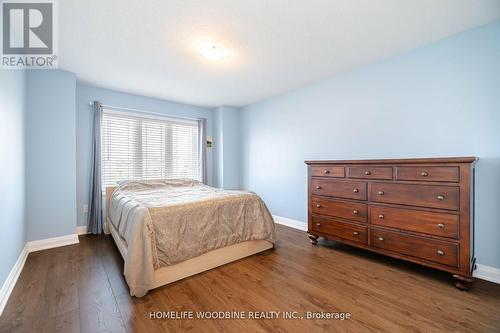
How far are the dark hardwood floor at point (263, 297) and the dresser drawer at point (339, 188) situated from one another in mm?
751

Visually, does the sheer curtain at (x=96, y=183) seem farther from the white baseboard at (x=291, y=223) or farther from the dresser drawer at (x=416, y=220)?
the dresser drawer at (x=416, y=220)

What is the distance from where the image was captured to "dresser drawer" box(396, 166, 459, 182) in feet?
6.34

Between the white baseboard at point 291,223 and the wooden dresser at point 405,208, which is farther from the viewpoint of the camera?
the white baseboard at point 291,223

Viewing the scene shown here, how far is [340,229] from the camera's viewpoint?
2.71 m

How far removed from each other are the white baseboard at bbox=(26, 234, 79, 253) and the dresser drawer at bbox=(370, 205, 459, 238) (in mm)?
3927

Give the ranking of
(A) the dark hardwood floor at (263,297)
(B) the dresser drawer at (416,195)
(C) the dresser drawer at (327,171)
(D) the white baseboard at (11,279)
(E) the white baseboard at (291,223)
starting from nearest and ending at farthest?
(A) the dark hardwood floor at (263,297), (D) the white baseboard at (11,279), (B) the dresser drawer at (416,195), (C) the dresser drawer at (327,171), (E) the white baseboard at (291,223)

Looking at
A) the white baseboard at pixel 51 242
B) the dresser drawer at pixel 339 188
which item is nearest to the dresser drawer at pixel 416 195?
the dresser drawer at pixel 339 188

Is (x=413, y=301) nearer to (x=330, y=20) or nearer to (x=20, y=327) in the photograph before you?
(x=330, y=20)

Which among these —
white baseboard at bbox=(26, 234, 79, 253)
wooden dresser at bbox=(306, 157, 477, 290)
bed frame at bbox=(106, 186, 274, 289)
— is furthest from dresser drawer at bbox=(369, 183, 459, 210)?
white baseboard at bbox=(26, 234, 79, 253)

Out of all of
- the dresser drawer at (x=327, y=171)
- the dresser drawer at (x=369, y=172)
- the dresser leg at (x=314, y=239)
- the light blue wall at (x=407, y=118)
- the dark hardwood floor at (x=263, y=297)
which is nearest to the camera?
the dark hardwood floor at (x=263, y=297)

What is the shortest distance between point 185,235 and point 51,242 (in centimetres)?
218

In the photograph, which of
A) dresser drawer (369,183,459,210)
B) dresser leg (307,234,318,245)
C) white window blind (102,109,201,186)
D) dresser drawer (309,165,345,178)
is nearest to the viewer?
dresser drawer (369,183,459,210)

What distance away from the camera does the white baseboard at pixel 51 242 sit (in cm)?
279

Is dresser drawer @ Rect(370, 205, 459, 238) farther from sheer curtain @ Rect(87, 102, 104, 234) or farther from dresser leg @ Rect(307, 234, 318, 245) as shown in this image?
sheer curtain @ Rect(87, 102, 104, 234)
